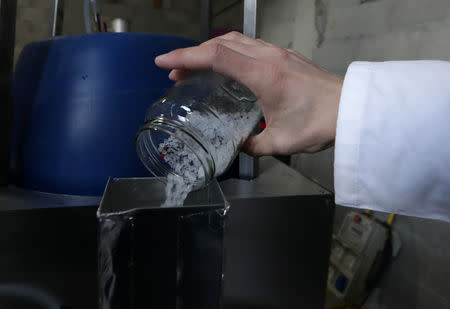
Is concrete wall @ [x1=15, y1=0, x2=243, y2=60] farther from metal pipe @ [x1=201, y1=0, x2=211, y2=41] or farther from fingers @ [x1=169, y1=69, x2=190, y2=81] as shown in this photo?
fingers @ [x1=169, y1=69, x2=190, y2=81]

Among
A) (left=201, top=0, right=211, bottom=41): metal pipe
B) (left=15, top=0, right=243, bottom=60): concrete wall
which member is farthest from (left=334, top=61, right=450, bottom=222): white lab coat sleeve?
(left=15, top=0, right=243, bottom=60): concrete wall

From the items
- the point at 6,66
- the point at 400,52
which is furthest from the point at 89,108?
the point at 400,52

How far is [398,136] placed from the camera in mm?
346

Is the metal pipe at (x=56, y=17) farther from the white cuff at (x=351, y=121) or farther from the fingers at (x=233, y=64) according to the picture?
the white cuff at (x=351, y=121)

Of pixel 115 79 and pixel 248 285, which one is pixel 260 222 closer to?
pixel 248 285

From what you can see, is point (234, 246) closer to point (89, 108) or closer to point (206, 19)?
point (89, 108)

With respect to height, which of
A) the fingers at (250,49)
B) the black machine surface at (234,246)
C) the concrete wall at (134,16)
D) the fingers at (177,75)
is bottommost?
the black machine surface at (234,246)

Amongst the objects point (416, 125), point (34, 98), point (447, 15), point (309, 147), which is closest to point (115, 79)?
point (34, 98)

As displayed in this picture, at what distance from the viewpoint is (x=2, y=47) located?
48 cm

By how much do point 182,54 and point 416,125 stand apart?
271 mm

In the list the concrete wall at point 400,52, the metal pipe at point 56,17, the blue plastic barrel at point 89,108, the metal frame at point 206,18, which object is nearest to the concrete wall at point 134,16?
the concrete wall at point 400,52

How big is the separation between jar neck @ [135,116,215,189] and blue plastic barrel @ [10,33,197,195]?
8 centimetres

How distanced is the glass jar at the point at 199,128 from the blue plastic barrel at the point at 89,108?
0.09m

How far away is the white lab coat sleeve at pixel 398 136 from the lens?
1.10 feet
